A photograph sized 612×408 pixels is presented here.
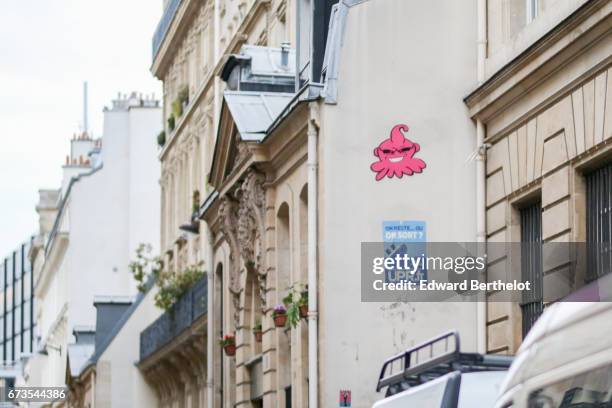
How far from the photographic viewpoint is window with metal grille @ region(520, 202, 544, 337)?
19.5 m

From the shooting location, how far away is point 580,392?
8.04 meters

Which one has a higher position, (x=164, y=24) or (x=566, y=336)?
(x=164, y=24)

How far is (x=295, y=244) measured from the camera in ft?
83.7

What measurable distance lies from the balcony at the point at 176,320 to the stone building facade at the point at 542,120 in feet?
49.4

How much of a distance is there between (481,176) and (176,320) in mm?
19893

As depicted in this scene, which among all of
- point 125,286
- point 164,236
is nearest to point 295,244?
point 164,236

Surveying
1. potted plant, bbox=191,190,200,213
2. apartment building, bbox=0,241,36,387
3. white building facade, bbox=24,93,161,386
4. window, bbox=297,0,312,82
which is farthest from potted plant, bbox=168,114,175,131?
apartment building, bbox=0,241,36,387

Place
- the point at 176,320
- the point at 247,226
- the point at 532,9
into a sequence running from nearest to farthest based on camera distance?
the point at 532,9, the point at 247,226, the point at 176,320

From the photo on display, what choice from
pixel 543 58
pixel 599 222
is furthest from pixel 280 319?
pixel 599 222

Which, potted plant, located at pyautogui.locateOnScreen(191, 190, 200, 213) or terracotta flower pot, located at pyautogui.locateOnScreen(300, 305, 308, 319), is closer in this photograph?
terracotta flower pot, located at pyautogui.locateOnScreen(300, 305, 308, 319)

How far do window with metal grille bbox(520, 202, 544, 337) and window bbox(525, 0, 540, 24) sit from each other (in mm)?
2116

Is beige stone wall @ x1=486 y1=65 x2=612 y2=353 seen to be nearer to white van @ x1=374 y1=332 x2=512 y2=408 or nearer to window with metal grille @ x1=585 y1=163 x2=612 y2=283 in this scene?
window with metal grille @ x1=585 y1=163 x2=612 y2=283

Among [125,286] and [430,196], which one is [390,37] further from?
[125,286]

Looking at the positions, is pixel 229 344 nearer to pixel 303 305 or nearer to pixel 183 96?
pixel 303 305
